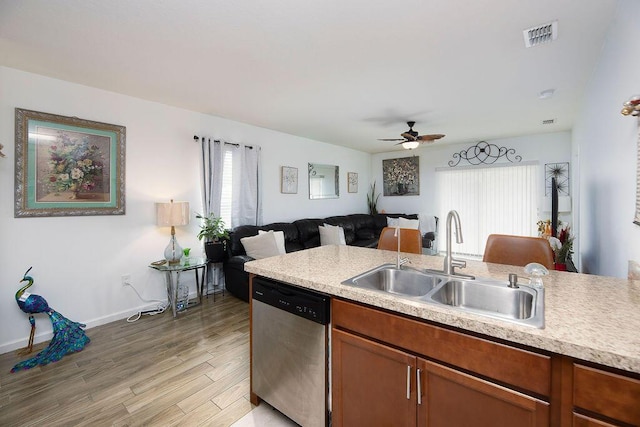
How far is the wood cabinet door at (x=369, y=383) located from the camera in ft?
3.90

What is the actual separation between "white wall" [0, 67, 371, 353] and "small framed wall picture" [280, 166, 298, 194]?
88 centimetres

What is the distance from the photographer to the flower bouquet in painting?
2.74 m

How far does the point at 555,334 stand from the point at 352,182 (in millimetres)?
5890

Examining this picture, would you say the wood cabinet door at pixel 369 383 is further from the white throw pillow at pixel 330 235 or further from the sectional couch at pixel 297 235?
the white throw pillow at pixel 330 235

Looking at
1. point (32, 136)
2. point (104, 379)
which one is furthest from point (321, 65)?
point (104, 379)

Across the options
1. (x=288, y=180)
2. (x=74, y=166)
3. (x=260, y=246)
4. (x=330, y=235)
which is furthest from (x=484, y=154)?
(x=74, y=166)

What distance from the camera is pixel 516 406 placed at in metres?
0.94

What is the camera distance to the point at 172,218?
325 cm

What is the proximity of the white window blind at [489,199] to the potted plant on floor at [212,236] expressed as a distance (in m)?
4.23

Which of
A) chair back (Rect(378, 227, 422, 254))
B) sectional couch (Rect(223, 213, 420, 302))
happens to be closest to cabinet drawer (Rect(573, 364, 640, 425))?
chair back (Rect(378, 227, 422, 254))

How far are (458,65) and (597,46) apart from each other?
0.97m

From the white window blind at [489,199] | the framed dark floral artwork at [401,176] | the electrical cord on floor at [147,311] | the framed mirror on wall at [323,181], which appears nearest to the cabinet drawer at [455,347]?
the electrical cord on floor at [147,311]

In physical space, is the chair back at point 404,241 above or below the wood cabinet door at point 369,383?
above

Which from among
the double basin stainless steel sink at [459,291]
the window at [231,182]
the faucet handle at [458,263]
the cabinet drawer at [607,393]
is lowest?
the cabinet drawer at [607,393]
